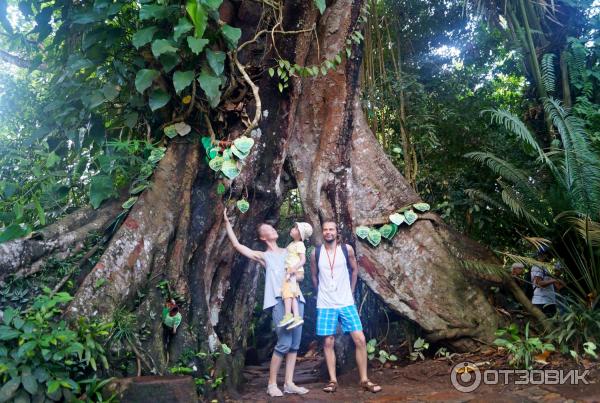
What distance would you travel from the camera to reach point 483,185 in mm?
7957

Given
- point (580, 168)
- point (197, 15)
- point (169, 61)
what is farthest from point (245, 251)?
point (580, 168)

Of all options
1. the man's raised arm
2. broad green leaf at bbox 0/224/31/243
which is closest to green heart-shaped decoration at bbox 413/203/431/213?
the man's raised arm

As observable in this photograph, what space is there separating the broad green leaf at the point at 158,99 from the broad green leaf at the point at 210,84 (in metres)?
0.46

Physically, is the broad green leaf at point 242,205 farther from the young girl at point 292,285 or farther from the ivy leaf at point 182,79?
the ivy leaf at point 182,79

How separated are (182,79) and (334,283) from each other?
2383 mm

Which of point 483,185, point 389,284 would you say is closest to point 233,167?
point 389,284

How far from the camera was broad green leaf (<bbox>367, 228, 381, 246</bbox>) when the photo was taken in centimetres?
646

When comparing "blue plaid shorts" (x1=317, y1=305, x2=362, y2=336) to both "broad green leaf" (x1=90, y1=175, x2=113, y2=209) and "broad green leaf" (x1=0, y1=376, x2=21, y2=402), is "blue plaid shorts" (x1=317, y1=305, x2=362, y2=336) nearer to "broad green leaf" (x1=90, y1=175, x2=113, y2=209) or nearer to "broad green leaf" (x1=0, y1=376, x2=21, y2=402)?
"broad green leaf" (x1=90, y1=175, x2=113, y2=209)

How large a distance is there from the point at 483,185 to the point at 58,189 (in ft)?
17.6

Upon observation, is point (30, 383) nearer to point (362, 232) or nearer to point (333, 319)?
point (333, 319)

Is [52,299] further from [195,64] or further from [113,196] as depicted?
[195,64]

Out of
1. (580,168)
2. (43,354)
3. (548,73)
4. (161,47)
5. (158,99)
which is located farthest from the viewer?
(548,73)

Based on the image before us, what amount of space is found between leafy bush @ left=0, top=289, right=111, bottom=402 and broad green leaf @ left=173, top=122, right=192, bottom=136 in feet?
7.29

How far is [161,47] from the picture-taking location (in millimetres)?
5254
